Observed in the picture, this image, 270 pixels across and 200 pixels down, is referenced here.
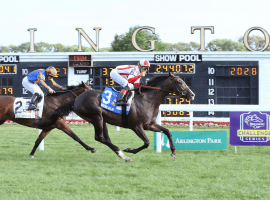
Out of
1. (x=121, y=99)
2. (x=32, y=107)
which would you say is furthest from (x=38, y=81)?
(x=121, y=99)

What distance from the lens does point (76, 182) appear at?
414 centimetres

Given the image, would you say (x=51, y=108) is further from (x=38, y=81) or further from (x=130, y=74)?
(x=130, y=74)

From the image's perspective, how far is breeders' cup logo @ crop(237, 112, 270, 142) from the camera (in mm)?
6777

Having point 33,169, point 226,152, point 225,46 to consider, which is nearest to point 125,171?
point 33,169

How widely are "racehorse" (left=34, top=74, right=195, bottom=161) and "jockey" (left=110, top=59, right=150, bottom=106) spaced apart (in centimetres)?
19

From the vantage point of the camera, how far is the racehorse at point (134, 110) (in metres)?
5.75

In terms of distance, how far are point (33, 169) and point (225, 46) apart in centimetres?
5148

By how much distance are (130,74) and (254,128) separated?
104 inches

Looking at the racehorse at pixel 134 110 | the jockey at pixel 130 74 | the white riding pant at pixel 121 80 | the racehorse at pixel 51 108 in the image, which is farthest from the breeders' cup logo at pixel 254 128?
the racehorse at pixel 51 108

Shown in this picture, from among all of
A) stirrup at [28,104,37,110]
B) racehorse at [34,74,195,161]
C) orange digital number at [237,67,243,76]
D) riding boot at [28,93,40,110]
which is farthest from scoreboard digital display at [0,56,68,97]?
racehorse at [34,74,195,161]

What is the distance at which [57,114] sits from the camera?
19.9ft

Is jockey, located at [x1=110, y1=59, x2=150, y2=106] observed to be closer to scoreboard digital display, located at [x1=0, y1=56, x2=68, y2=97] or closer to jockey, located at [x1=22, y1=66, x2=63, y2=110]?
jockey, located at [x1=22, y1=66, x2=63, y2=110]

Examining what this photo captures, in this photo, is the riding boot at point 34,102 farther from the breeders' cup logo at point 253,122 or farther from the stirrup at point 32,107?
the breeders' cup logo at point 253,122

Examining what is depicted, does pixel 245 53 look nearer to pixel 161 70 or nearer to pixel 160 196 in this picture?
pixel 161 70
